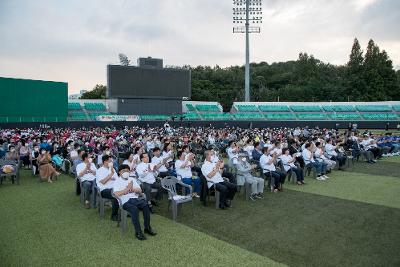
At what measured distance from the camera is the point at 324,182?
528 inches

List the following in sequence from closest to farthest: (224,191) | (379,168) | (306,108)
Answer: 1. (224,191)
2. (379,168)
3. (306,108)

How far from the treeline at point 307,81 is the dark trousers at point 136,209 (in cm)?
6500

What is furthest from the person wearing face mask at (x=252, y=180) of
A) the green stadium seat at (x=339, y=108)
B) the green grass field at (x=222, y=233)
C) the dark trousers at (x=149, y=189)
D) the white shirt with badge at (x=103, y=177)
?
the green stadium seat at (x=339, y=108)

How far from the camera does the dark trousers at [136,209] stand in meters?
7.32

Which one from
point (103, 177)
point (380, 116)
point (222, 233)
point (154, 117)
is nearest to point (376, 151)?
point (222, 233)

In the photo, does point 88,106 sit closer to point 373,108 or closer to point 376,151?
point 376,151

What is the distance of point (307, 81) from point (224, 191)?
70235 mm

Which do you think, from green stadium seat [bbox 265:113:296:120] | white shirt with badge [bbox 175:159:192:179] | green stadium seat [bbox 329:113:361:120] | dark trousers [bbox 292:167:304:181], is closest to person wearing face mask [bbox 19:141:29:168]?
white shirt with badge [bbox 175:159:192:179]

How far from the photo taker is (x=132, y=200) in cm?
766

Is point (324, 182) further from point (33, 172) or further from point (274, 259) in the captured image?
point (33, 172)

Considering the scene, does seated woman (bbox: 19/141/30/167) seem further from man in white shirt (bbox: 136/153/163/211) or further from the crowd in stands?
man in white shirt (bbox: 136/153/163/211)

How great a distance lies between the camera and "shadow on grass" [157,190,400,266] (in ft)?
21.0

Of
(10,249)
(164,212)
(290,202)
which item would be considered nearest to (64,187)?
(164,212)

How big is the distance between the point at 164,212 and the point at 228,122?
1543 inches
